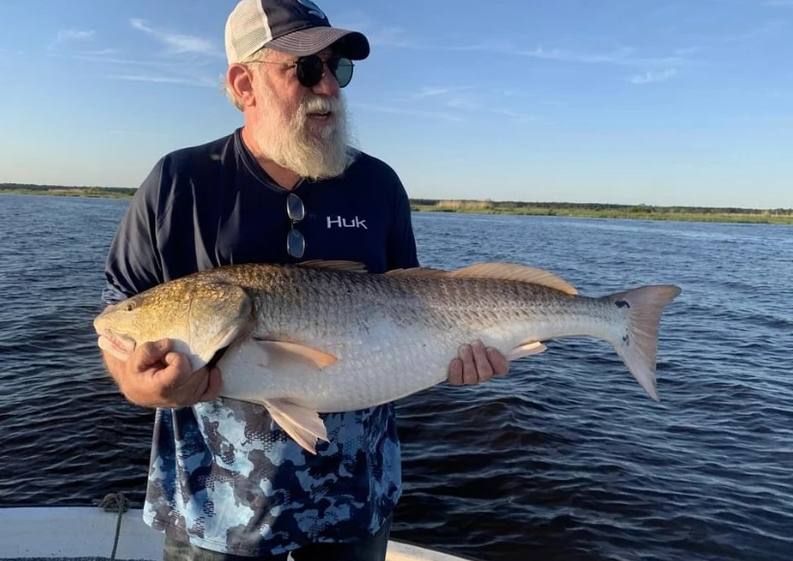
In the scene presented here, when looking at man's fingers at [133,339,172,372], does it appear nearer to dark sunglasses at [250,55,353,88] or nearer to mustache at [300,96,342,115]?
mustache at [300,96,342,115]

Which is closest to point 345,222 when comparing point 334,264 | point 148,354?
point 334,264

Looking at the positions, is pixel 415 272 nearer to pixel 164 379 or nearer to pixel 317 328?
pixel 317 328

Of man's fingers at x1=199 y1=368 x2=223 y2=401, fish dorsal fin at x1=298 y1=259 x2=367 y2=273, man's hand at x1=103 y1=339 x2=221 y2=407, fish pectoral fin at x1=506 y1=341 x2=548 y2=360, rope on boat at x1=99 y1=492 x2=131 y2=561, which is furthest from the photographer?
rope on boat at x1=99 y1=492 x2=131 y2=561

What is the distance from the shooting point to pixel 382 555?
333 cm

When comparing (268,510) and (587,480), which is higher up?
(268,510)

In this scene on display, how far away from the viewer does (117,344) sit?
304 cm

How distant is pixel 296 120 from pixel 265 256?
2.34 ft

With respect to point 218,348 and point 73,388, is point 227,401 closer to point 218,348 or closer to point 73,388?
point 218,348

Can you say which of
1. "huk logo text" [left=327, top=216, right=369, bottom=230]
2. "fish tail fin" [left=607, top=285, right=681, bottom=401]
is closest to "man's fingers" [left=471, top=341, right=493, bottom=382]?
"huk logo text" [left=327, top=216, right=369, bottom=230]

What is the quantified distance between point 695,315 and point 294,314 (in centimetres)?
2163

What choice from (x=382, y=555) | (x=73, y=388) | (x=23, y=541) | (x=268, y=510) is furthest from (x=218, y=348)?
(x=73, y=388)

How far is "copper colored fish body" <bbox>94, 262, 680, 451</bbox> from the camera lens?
2.92 m

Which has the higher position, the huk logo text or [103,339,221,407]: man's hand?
the huk logo text

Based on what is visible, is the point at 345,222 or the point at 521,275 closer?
the point at 345,222
